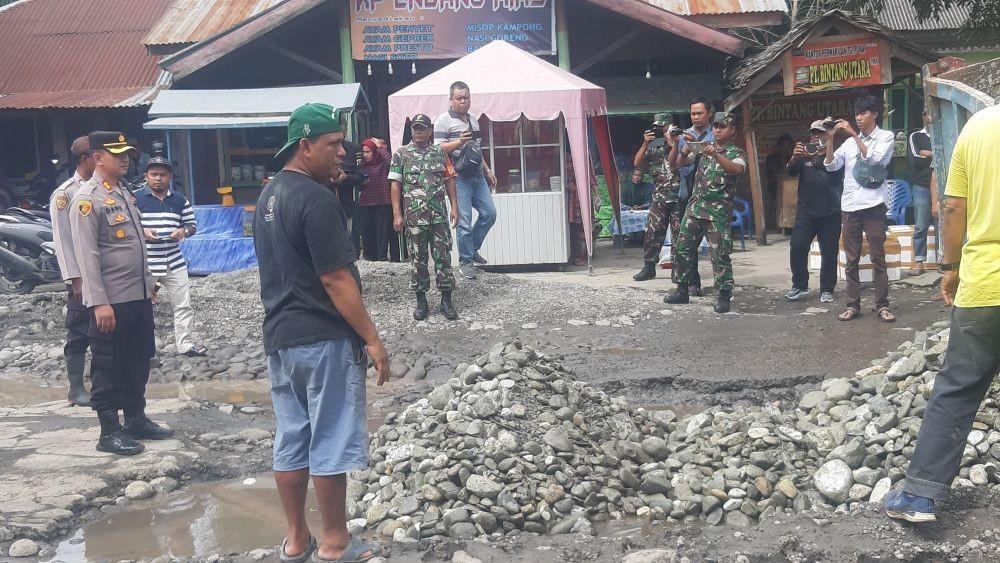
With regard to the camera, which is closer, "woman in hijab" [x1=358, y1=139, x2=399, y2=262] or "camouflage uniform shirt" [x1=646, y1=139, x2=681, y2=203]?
"camouflage uniform shirt" [x1=646, y1=139, x2=681, y2=203]

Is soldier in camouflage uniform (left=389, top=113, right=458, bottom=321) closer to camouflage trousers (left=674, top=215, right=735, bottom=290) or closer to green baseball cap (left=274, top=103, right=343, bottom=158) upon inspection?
camouflage trousers (left=674, top=215, right=735, bottom=290)

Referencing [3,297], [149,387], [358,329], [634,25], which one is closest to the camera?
[358,329]

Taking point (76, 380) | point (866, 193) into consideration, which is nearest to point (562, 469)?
point (76, 380)

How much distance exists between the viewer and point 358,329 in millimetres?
3727

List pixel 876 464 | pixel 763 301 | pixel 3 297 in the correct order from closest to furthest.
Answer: pixel 876 464
pixel 763 301
pixel 3 297

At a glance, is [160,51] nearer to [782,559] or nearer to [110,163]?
[110,163]

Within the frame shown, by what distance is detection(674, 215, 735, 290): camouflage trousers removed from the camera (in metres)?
8.54

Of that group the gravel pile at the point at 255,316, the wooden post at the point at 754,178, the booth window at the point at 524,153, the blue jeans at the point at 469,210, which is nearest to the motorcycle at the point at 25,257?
the gravel pile at the point at 255,316

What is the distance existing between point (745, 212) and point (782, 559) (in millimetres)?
10883

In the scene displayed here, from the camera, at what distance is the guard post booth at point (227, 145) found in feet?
40.1

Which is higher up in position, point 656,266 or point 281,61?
point 281,61

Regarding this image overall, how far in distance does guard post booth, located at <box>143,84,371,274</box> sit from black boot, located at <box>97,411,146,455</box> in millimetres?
6677

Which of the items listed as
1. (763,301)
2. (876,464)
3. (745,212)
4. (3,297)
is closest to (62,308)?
(3,297)

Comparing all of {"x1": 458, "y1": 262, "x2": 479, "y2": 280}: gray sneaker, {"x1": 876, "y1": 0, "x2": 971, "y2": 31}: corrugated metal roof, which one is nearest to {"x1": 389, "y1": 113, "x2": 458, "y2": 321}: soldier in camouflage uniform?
{"x1": 458, "y1": 262, "x2": 479, "y2": 280}: gray sneaker
